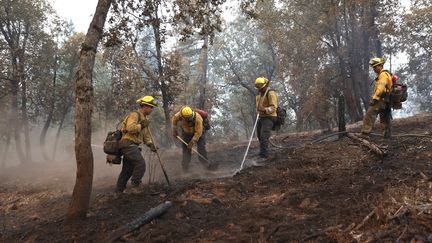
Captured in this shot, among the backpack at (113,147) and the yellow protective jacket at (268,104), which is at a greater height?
the yellow protective jacket at (268,104)

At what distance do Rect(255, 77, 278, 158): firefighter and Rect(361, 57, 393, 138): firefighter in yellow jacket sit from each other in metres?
2.16

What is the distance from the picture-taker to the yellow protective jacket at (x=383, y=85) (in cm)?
845

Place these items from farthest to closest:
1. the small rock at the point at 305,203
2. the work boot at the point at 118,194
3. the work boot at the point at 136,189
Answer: the work boot at the point at 136,189, the work boot at the point at 118,194, the small rock at the point at 305,203

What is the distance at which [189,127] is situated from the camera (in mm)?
10000

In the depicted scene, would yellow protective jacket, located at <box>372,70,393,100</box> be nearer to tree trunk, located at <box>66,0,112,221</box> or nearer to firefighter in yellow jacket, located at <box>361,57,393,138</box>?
firefighter in yellow jacket, located at <box>361,57,393,138</box>

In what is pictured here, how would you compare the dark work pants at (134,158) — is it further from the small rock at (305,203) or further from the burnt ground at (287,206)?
the small rock at (305,203)

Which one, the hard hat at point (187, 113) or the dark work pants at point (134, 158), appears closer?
the dark work pants at point (134, 158)

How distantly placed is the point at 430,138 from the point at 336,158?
1966 millimetres

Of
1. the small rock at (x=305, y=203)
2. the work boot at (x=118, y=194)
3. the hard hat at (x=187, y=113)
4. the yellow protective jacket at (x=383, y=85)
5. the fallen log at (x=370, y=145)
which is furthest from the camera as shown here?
the hard hat at (x=187, y=113)

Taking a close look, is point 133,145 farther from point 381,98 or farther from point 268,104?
point 381,98

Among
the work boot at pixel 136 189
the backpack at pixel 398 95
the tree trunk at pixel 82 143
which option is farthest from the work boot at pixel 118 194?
the backpack at pixel 398 95

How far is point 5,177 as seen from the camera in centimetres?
1825

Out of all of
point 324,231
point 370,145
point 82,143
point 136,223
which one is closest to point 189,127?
point 82,143

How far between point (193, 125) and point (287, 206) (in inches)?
188
